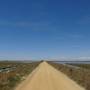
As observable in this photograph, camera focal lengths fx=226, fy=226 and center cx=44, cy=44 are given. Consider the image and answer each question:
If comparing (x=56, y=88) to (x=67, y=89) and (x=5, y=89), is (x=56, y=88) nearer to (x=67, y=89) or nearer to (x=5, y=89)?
(x=67, y=89)

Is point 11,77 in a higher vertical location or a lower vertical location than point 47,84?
higher

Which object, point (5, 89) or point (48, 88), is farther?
point (5, 89)

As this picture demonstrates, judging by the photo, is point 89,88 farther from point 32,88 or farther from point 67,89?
Result: point 32,88

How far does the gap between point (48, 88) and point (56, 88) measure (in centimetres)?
44

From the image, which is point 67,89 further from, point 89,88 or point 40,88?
point 89,88

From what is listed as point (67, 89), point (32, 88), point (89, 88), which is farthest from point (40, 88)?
point (89, 88)

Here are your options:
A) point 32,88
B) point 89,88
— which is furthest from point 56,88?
point 89,88

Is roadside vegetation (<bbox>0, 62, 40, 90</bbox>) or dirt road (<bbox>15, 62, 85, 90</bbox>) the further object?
roadside vegetation (<bbox>0, 62, 40, 90</bbox>)

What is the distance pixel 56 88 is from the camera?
11383 mm

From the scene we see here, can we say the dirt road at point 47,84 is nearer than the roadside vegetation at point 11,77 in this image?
Yes

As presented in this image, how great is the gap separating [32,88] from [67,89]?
5.99ft

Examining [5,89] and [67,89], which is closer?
[67,89]

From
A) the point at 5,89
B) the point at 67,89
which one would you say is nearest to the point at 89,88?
the point at 67,89

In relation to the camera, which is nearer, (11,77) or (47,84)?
(47,84)
